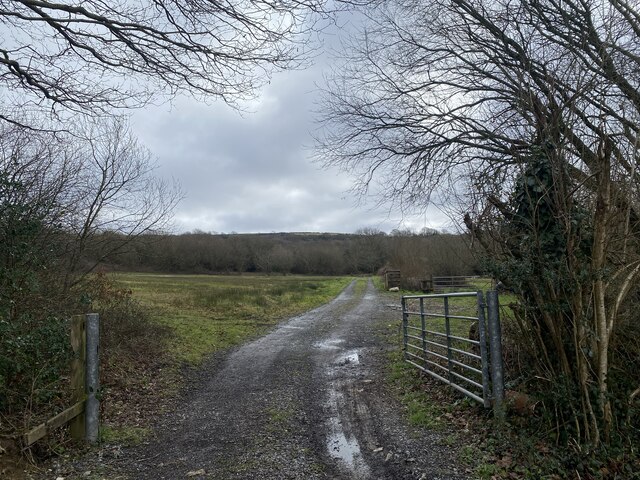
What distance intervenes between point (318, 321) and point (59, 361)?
40.7 feet

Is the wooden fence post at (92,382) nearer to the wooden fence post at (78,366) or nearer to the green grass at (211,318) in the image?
the wooden fence post at (78,366)

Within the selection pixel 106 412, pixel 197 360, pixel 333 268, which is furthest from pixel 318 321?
pixel 333 268

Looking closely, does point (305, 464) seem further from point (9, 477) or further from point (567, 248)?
point (567, 248)

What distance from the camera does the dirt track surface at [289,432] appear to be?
168 inches

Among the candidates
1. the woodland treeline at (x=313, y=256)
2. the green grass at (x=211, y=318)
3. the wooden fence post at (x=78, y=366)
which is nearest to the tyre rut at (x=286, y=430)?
the wooden fence post at (x=78, y=366)

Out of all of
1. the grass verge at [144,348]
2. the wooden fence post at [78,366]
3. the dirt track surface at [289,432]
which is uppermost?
the wooden fence post at [78,366]

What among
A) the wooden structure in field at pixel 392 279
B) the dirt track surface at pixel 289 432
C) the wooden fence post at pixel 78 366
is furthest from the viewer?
the wooden structure in field at pixel 392 279

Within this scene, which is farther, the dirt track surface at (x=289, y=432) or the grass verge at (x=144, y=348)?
the grass verge at (x=144, y=348)

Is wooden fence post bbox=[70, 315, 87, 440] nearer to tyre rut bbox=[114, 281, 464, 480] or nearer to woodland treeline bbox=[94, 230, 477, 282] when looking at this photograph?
tyre rut bbox=[114, 281, 464, 480]

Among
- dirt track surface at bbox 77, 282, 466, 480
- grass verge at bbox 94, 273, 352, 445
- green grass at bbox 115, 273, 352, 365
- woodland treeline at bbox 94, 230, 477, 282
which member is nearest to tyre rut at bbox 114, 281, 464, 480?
dirt track surface at bbox 77, 282, 466, 480

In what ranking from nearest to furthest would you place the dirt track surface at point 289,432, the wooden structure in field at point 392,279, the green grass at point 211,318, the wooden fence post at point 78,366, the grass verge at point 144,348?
1. the dirt track surface at point 289,432
2. the wooden fence post at point 78,366
3. the grass verge at point 144,348
4. the green grass at point 211,318
5. the wooden structure in field at point 392,279

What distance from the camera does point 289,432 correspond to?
17.2 ft

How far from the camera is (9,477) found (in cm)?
399

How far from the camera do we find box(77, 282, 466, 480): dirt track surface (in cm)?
427
